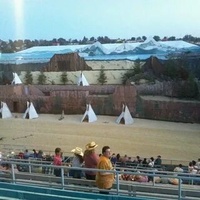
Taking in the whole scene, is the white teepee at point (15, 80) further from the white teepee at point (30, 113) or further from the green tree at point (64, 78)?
the white teepee at point (30, 113)

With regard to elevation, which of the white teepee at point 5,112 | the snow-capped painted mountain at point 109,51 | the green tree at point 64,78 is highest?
the snow-capped painted mountain at point 109,51

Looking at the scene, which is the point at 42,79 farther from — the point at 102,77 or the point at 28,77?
the point at 102,77

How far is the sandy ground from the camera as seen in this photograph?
13609 millimetres

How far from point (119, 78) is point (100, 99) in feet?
20.0

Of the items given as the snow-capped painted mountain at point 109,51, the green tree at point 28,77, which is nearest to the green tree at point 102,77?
the snow-capped painted mountain at point 109,51

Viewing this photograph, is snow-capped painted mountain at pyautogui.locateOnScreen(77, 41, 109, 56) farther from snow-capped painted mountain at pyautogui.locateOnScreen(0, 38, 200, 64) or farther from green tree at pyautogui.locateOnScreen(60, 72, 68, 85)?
green tree at pyautogui.locateOnScreen(60, 72, 68, 85)

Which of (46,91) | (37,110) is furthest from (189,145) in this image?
(46,91)

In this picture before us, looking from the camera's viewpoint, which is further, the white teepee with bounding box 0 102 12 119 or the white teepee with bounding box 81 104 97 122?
the white teepee with bounding box 0 102 12 119

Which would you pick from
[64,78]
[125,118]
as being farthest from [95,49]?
[125,118]

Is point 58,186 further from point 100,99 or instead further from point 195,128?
point 100,99

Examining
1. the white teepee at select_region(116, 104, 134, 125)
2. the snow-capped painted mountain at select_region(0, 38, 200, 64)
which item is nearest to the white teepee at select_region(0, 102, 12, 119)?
the white teepee at select_region(116, 104, 134, 125)

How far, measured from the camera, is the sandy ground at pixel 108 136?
44.7ft

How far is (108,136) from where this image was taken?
50.4ft

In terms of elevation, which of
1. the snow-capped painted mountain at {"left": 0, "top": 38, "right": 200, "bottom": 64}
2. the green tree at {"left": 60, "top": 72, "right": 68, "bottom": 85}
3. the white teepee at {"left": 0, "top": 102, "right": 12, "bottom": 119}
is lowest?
the white teepee at {"left": 0, "top": 102, "right": 12, "bottom": 119}
